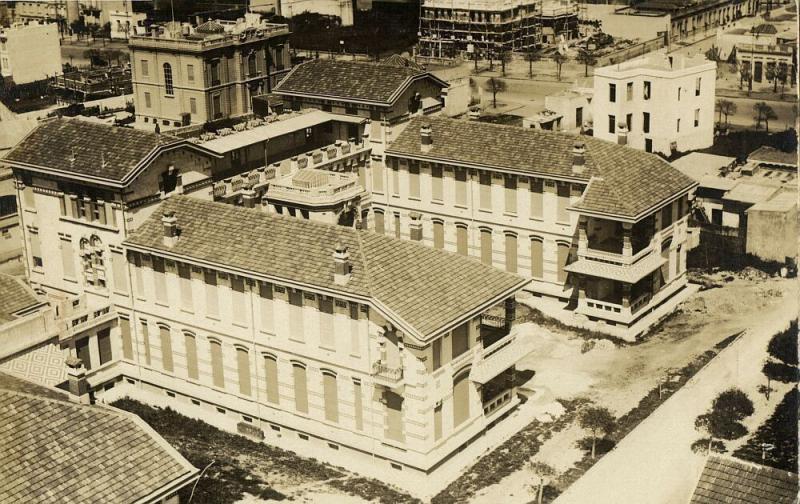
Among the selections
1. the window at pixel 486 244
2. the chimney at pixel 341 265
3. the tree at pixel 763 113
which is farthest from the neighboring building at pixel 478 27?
the chimney at pixel 341 265

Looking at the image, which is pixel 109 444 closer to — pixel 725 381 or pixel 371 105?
pixel 725 381

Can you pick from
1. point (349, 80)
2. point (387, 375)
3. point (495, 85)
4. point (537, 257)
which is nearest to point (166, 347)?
point (387, 375)

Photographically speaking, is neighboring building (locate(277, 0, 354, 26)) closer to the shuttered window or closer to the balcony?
the shuttered window

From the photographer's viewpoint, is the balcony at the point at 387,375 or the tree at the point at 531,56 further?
the tree at the point at 531,56

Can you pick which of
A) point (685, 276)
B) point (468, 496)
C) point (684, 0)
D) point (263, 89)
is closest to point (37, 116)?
point (263, 89)

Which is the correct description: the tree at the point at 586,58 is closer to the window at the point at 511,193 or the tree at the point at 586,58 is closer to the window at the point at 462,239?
the window at the point at 462,239

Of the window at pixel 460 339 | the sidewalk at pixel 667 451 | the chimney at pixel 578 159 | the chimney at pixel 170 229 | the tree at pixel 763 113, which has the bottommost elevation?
the sidewalk at pixel 667 451

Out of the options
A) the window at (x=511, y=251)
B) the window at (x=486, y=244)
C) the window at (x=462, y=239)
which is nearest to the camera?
the window at (x=511, y=251)

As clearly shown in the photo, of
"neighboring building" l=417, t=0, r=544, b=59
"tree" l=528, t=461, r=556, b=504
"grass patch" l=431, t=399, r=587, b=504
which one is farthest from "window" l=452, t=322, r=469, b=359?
"neighboring building" l=417, t=0, r=544, b=59
